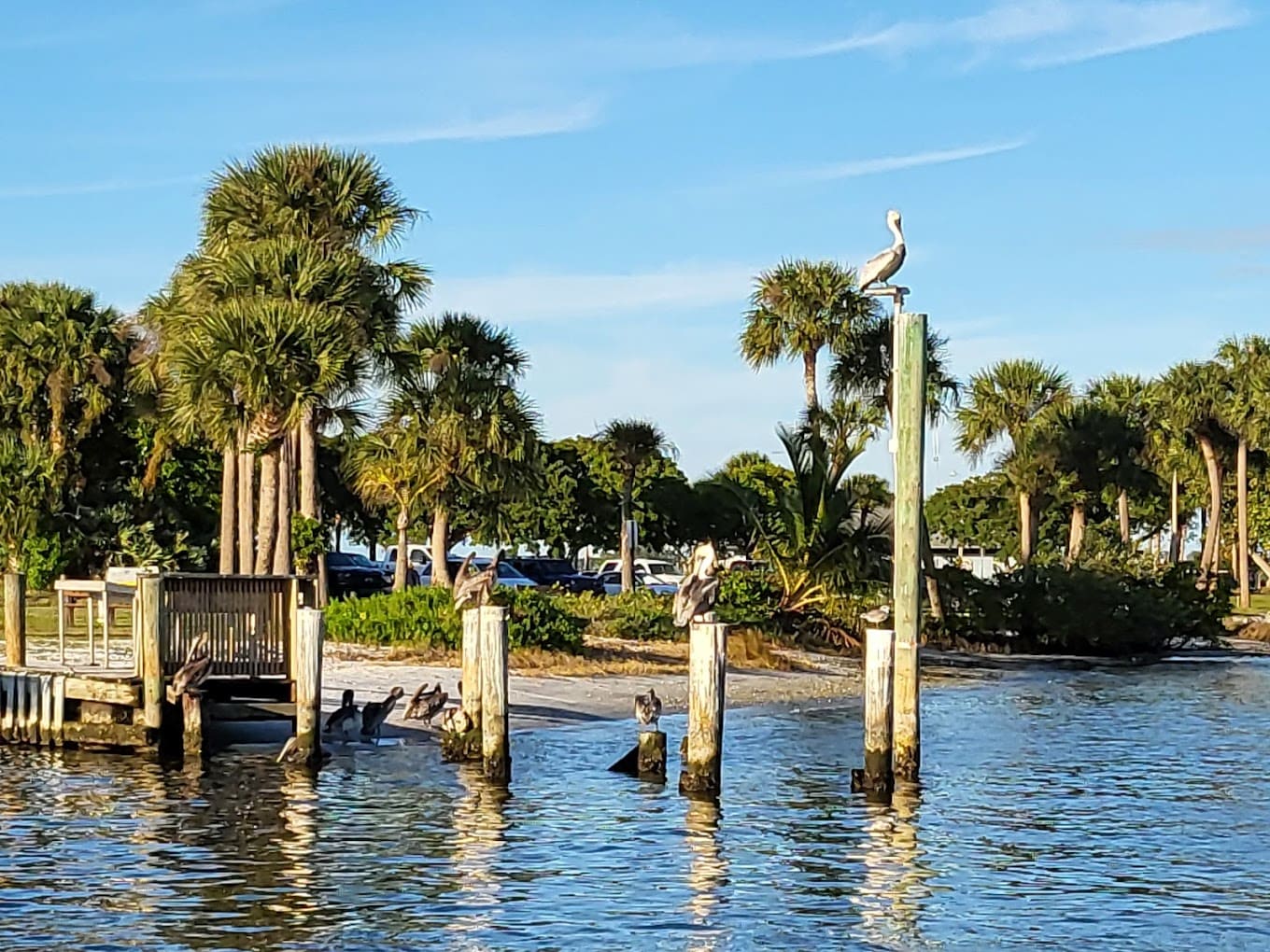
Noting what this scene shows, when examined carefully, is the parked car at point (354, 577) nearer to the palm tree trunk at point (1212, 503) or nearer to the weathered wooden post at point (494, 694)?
the weathered wooden post at point (494, 694)

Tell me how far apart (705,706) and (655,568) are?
186 ft

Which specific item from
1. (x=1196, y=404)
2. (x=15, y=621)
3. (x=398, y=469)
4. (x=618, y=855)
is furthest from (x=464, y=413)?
(x=1196, y=404)

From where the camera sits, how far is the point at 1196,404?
235 ft

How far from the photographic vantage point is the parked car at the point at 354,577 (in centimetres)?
5116

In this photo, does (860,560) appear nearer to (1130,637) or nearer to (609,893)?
(1130,637)

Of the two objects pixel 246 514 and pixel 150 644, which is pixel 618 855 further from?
pixel 246 514

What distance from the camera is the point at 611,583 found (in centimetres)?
5978

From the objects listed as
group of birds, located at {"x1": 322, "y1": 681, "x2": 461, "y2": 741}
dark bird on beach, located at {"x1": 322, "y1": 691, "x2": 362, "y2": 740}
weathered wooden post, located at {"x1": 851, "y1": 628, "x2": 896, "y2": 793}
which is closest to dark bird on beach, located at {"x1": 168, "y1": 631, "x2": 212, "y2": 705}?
dark bird on beach, located at {"x1": 322, "y1": 691, "x2": 362, "y2": 740}

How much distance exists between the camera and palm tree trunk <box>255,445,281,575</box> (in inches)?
1353

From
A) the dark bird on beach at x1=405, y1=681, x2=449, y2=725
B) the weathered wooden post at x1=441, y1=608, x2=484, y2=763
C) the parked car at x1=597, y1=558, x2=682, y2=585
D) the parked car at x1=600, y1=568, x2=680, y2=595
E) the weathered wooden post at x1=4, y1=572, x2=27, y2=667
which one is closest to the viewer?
the weathered wooden post at x1=441, y1=608, x2=484, y2=763

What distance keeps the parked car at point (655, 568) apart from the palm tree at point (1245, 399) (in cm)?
2044

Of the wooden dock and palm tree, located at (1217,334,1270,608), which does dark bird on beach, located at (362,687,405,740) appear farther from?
palm tree, located at (1217,334,1270,608)

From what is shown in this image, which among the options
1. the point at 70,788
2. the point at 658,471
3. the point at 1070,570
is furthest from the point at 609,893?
the point at 658,471

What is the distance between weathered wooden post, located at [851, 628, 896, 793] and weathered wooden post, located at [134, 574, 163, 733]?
7.36m
